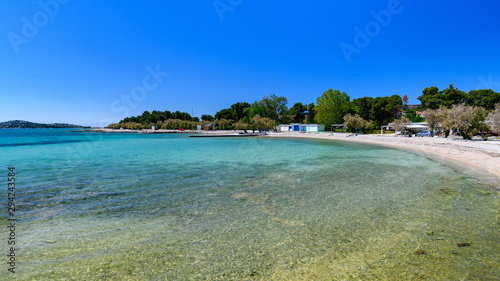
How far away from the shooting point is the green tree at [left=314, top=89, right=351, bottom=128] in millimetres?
79688

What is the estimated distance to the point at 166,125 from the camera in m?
129

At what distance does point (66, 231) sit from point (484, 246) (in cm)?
962

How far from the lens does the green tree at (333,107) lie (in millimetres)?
79688

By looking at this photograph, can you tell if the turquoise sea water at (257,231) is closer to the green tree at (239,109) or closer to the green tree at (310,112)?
the green tree at (310,112)

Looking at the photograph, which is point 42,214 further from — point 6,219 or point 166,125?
point 166,125

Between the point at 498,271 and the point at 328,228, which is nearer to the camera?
the point at 498,271

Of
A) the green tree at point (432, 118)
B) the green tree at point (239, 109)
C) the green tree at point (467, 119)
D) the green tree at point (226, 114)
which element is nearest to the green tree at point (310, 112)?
the green tree at point (239, 109)

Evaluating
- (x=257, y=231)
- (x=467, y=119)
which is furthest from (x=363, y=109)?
(x=257, y=231)

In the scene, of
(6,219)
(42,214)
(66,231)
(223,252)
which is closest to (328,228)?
(223,252)

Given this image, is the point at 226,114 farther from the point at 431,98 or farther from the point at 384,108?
Answer: the point at 431,98

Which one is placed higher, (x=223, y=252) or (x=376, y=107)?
(x=376, y=107)

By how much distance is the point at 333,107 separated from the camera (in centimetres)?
8019

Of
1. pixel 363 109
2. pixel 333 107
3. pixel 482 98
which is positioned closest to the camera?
pixel 482 98

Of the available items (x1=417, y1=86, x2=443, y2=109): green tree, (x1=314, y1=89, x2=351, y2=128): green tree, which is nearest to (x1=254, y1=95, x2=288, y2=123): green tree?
(x1=314, y1=89, x2=351, y2=128): green tree
